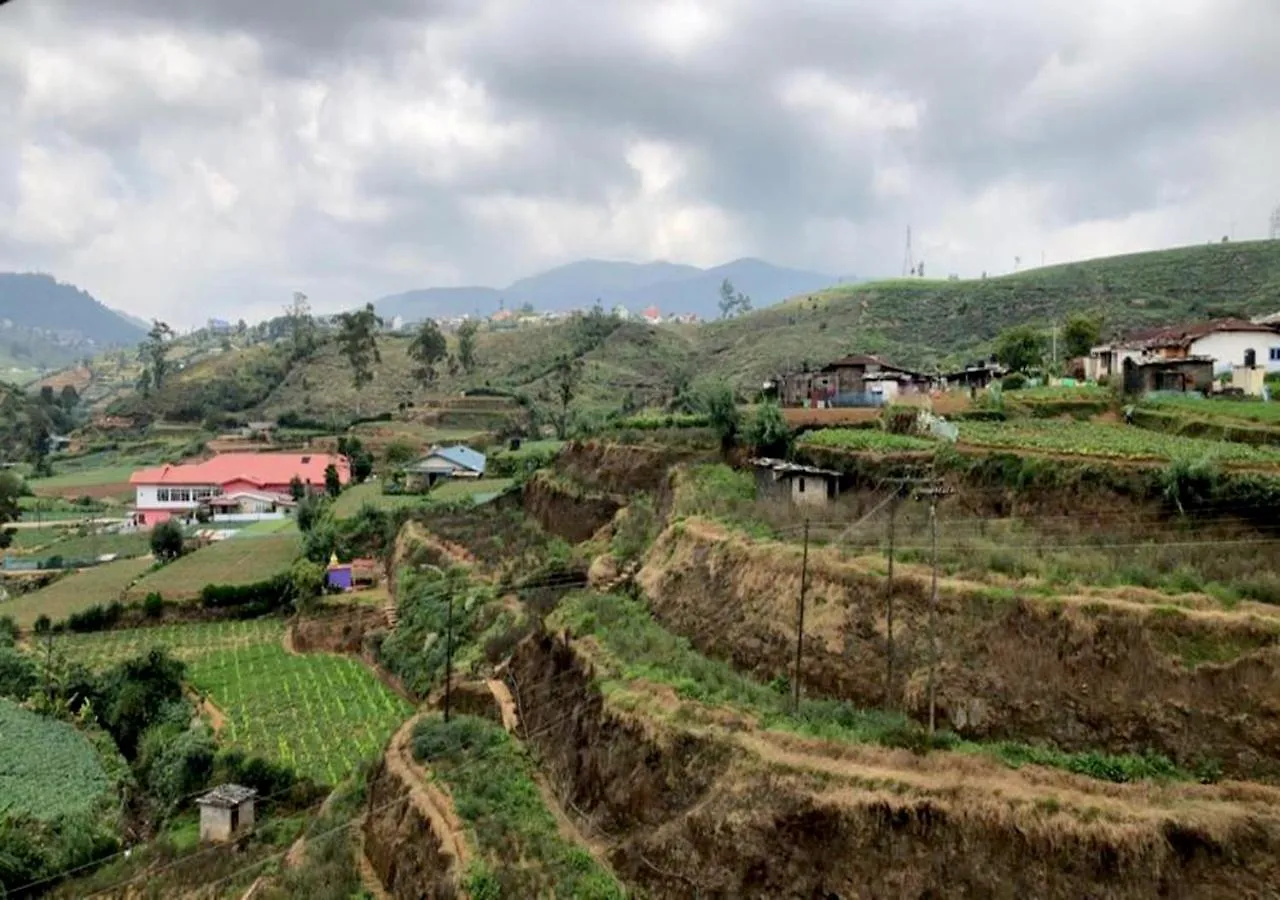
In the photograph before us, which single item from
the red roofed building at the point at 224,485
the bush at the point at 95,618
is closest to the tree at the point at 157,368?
the red roofed building at the point at 224,485

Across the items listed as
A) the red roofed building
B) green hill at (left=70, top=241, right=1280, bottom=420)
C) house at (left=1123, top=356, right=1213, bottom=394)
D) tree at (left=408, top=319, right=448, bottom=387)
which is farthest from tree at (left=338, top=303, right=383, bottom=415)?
house at (left=1123, top=356, right=1213, bottom=394)

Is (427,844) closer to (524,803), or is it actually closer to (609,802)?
(524,803)

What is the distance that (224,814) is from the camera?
22859 millimetres

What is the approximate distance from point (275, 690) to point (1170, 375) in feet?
99.8

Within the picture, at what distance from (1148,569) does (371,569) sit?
1329 inches

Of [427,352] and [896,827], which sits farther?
[427,352]

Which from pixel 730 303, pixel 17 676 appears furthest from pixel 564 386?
pixel 730 303

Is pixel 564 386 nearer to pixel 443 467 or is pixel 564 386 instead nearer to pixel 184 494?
pixel 443 467

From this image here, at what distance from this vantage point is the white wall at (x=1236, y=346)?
3306cm

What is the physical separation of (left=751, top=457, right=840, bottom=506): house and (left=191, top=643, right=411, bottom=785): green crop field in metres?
12.0

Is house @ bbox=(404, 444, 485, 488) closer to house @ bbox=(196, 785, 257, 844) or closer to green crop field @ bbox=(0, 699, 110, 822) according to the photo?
green crop field @ bbox=(0, 699, 110, 822)

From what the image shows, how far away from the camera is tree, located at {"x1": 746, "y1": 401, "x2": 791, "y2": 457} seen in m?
28.7

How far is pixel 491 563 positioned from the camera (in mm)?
36281

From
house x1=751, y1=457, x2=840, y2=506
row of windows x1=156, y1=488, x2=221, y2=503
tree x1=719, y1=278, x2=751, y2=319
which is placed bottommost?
row of windows x1=156, y1=488, x2=221, y2=503
